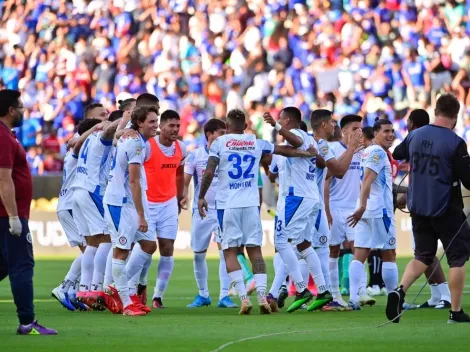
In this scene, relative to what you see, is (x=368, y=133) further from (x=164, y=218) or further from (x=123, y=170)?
(x=123, y=170)

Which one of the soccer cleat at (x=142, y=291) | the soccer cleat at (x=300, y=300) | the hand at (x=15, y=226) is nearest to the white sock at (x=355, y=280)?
the soccer cleat at (x=300, y=300)

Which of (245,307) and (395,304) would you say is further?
(245,307)

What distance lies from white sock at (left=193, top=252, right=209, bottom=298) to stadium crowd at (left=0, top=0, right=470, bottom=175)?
44.5 ft

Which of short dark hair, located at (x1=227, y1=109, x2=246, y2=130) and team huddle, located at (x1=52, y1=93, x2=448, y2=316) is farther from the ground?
short dark hair, located at (x1=227, y1=109, x2=246, y2=130)

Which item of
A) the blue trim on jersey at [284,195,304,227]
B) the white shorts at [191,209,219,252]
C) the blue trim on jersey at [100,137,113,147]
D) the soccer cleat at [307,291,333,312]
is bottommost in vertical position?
the soccer cleat at [307,291,333,312]

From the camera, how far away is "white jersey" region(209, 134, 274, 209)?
1298 centimetres

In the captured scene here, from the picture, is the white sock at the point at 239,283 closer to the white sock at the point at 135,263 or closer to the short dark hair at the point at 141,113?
the white sock at the point at 135,263

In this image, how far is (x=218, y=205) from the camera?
13.2 meters

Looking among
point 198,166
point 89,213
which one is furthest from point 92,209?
point 198,166

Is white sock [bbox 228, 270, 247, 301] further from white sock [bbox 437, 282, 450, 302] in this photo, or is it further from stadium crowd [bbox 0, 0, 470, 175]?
stadium crowd [bbox 0, 0, 470, 175]

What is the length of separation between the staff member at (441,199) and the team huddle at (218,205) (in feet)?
6.20

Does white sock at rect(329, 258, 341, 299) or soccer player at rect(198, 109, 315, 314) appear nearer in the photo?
soccer player at rect(198, 109, 315, 314)

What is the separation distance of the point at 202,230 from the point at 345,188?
2.31 m

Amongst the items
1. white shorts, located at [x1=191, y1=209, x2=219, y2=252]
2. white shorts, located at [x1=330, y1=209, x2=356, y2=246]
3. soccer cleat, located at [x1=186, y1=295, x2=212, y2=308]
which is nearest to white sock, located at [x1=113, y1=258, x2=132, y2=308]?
soccer cleat, located at [x1=186, y1=295, x2=212, y2=308]
